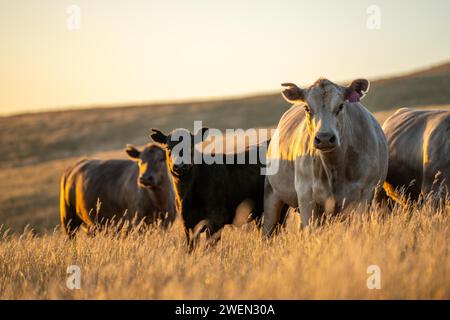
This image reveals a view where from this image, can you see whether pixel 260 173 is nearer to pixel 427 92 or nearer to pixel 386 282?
pixel 386 282

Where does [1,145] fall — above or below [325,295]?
below

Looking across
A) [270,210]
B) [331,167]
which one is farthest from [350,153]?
[270,210]

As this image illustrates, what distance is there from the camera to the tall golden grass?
15.5 feet

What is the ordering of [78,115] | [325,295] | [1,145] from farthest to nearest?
[78,115], [1,145], [325,295]

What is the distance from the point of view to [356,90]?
7.74m

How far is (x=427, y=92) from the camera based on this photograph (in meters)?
45.4

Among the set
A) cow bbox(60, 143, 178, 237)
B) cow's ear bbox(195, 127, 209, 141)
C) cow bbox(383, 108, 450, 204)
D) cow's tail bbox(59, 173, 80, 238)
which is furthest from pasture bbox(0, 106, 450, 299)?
cow's tail bbox(59, 173, 80, 238)

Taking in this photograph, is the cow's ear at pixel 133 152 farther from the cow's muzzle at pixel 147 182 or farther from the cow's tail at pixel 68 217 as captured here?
the cow's tail at pixel 68 217

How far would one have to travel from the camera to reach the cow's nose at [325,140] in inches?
274

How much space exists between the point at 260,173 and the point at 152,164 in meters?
2.90

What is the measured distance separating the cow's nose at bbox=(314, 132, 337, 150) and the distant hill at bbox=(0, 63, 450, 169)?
Result: 117 ft

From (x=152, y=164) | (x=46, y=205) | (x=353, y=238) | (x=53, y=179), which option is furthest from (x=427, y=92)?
(x=353, y=238)

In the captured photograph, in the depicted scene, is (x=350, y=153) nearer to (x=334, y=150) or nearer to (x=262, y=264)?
(x=334, y=150)

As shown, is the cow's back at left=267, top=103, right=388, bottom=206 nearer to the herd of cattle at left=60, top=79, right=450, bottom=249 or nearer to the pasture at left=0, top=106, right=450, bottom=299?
the herd of cattle at left=60, top=79, right=450, bottom=249
